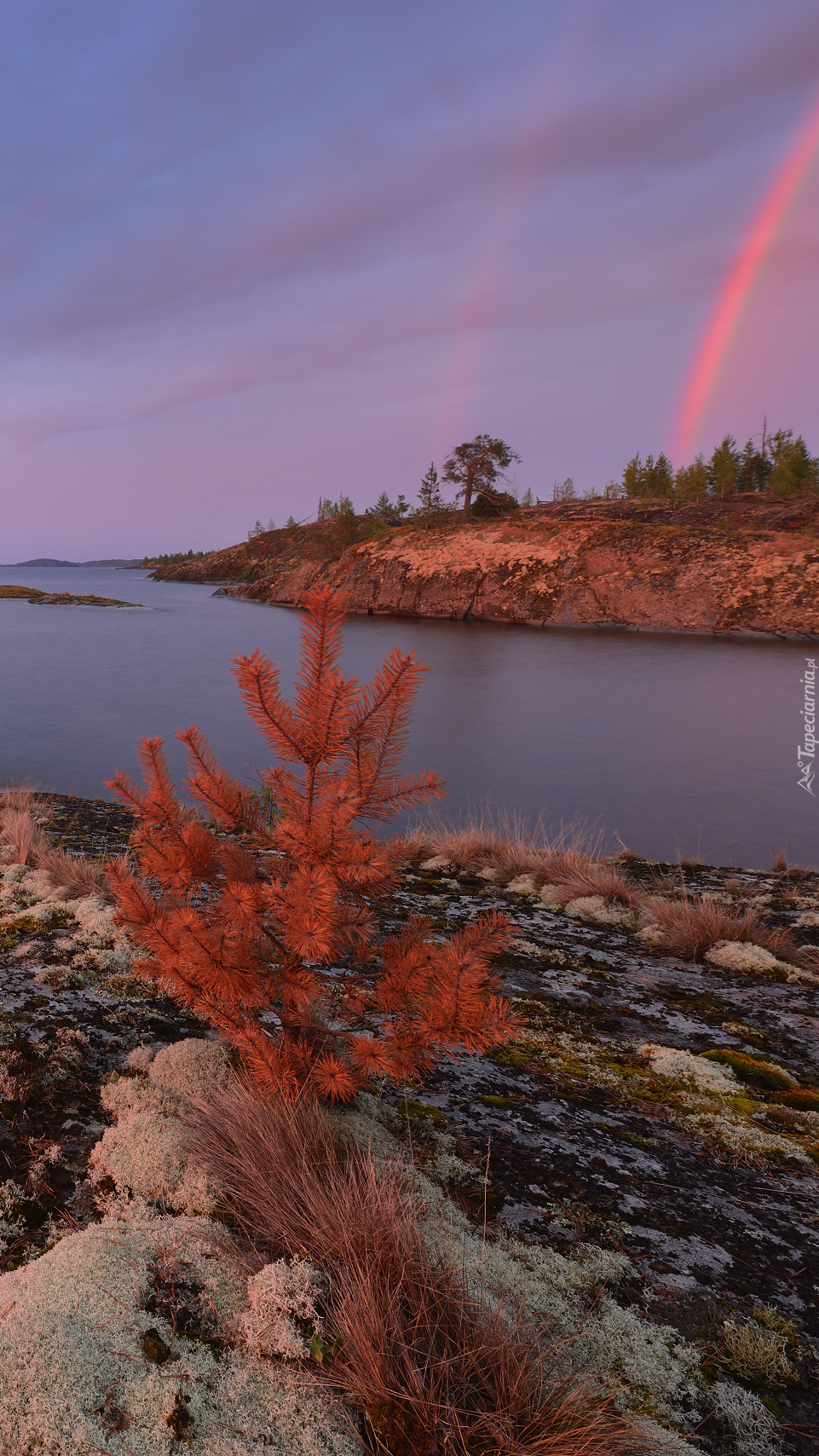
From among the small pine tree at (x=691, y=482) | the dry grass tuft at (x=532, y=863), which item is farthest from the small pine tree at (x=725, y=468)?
the dry grass tuft at (x=532, y=863)

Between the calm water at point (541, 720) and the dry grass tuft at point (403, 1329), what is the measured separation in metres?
7.80

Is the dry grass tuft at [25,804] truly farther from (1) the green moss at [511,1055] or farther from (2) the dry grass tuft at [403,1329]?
(2) the dry grass tuft at [403,1329]

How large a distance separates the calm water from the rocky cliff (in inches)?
104

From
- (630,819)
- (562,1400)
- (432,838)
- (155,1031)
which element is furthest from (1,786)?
(562,1400)

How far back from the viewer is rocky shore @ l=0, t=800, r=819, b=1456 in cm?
216

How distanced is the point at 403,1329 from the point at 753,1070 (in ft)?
9.54

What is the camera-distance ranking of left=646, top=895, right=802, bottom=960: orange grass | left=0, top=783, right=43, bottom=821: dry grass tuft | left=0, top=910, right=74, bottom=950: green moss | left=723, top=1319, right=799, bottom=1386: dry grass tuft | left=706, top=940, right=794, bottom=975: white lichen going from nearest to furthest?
left=723, top=1319, right=799, bottom=1386: dry grass tuft
left=0, top=910, right=74, bottom=950: green moss
left=706, top=940, right=794, bottom=975: white lichen
left=646, top=895, right=802, bottom=960: orange grass
left=0, top=783, right=43, bottom=821: dry grass tuft

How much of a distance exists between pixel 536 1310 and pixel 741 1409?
59 cm

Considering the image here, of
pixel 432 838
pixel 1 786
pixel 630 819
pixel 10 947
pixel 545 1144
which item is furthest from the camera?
pixel 630 819

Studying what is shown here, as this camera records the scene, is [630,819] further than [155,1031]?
Yes

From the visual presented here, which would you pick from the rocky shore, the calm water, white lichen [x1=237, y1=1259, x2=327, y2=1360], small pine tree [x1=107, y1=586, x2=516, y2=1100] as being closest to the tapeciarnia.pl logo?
the calm water

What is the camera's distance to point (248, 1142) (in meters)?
2.51

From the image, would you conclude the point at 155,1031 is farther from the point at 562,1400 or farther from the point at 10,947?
the point at 562,1400

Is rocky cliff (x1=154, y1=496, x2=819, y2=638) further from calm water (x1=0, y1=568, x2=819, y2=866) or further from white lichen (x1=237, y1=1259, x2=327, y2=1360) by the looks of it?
white lichen (x1=237, y1=1259, x2=327, y2=1360)
